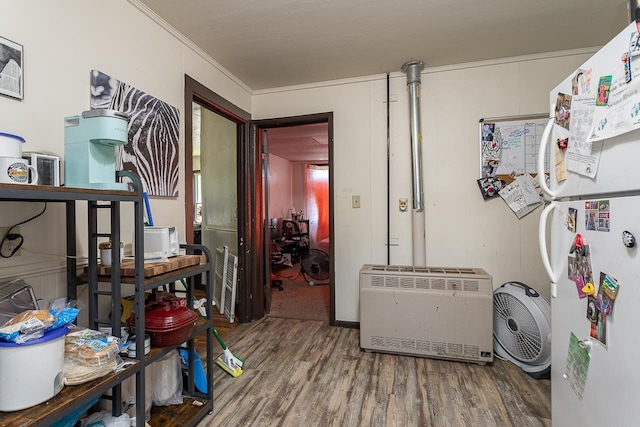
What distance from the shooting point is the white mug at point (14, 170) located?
95 cm

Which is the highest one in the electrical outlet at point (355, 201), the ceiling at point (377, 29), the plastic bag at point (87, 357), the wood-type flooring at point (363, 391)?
the ceiling at point (377, 29)

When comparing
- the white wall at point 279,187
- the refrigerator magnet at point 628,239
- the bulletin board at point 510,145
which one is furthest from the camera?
the white wall at point 279,187

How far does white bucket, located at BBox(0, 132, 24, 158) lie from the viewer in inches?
39.3

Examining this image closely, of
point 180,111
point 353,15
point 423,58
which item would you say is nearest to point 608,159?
point 353,15

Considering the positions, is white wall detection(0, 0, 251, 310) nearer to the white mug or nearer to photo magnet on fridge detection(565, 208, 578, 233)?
the white mug

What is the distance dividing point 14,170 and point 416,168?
2543 millimetres

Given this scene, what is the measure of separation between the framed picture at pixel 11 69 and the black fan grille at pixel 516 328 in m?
3.06

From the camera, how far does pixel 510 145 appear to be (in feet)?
8.54

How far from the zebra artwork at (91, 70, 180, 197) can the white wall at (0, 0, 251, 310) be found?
6cm

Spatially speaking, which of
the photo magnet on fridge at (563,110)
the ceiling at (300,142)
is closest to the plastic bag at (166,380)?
the photo magnet on fridge at (563,110)

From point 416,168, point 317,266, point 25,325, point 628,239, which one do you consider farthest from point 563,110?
point 317,266

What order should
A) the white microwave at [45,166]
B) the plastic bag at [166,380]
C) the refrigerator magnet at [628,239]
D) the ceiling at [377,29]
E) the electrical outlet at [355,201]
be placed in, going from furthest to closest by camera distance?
the electrical outlet at [355,201]
the ceiling at [377,29]
the plastic bag at [166,380]
the white microwave at [45,166]
the refrigerator magnet at [628,239]

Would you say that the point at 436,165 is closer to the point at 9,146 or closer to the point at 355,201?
the point at 355,201

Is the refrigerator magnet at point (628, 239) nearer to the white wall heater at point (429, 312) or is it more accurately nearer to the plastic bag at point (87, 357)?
the white wall heater at point (429, 312)
